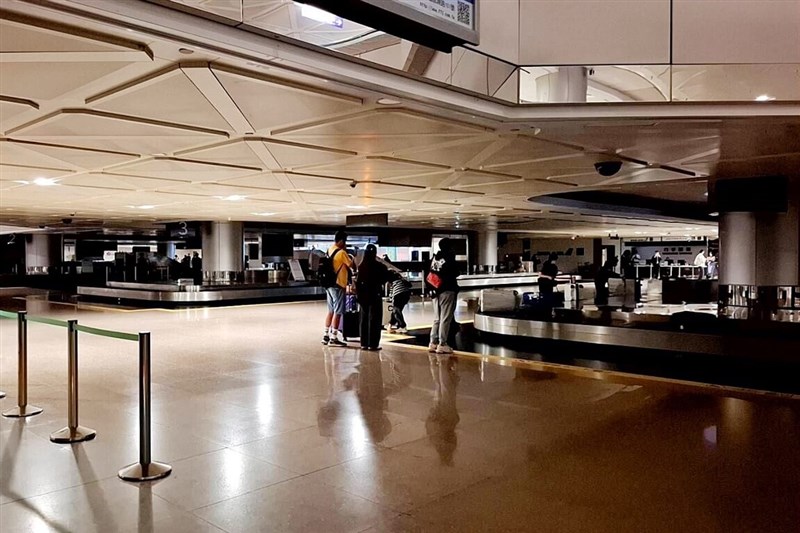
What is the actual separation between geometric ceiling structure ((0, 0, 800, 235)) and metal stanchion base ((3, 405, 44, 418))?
9.88 feet

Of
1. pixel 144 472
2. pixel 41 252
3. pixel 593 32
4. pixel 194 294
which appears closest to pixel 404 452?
pixel 144 472

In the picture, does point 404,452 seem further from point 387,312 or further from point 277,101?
point 387,312

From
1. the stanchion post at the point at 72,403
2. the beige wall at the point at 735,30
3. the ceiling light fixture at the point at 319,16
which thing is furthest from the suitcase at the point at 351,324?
the ceiling light fixture at the point at 319,16

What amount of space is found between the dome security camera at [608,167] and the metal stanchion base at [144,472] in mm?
7087

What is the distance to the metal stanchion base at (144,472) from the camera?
184 inches

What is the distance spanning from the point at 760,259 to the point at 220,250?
18.8 metres

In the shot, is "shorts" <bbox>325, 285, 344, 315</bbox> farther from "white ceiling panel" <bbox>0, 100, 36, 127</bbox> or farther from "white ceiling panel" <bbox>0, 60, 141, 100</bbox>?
"white ceiling panel" <bbox>0, 60, 141, 100</bbox>

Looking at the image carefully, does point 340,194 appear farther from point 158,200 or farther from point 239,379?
point 239,379

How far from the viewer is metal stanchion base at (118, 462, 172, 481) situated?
4680 mm

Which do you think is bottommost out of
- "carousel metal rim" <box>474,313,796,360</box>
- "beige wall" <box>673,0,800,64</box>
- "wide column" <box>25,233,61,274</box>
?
"carousel metal rim" <box>474,313,796,360</box>

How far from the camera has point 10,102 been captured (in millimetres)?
5160

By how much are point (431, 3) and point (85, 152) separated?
19.9 feet

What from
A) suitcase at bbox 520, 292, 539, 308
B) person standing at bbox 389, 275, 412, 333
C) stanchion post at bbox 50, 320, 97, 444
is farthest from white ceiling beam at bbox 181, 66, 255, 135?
suitcase at bbox 520, 292, 539, 308

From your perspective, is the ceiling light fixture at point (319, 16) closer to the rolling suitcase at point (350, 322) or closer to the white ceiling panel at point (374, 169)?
the white ceiling panel at point (374, 169)
